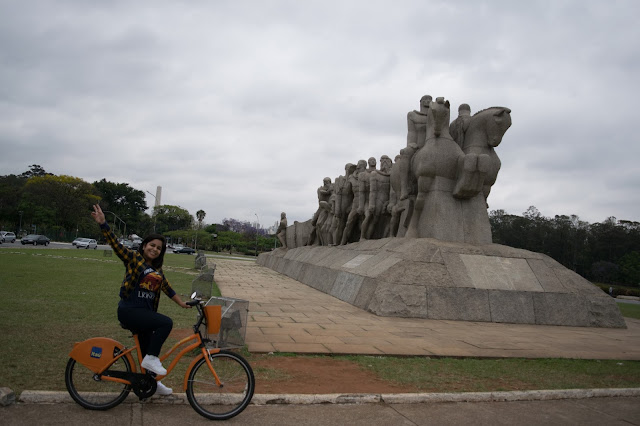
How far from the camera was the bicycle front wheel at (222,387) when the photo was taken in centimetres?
344

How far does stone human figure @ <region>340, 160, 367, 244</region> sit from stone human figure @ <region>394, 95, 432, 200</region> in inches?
183

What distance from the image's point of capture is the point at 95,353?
3.54 metres

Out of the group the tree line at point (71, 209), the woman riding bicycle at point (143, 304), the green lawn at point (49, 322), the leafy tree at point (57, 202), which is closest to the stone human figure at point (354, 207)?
the green lawn at point (49, 322)

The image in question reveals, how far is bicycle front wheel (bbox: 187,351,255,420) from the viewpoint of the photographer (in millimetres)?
3436

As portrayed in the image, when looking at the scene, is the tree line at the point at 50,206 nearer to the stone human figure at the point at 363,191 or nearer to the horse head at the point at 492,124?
the stone human figure at the point at 363,191

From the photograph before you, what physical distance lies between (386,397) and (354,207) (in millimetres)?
14286

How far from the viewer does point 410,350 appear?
19.4 feet

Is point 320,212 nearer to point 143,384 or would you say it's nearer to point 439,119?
point 439,119

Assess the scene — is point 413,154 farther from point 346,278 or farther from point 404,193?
point 346,278

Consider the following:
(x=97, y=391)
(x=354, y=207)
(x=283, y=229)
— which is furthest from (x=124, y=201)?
(x=97, y=391)

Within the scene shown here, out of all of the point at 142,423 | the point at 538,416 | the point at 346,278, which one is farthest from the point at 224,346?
the point at 346,278

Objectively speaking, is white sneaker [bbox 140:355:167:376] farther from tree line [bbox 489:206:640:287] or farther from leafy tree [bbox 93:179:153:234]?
leafy tree [bbox 93:179:153:234]

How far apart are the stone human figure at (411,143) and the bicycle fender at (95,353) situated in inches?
396

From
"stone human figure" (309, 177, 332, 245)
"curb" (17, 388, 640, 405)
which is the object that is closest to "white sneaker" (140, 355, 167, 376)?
"curb" (17, 388, 640, 405)
